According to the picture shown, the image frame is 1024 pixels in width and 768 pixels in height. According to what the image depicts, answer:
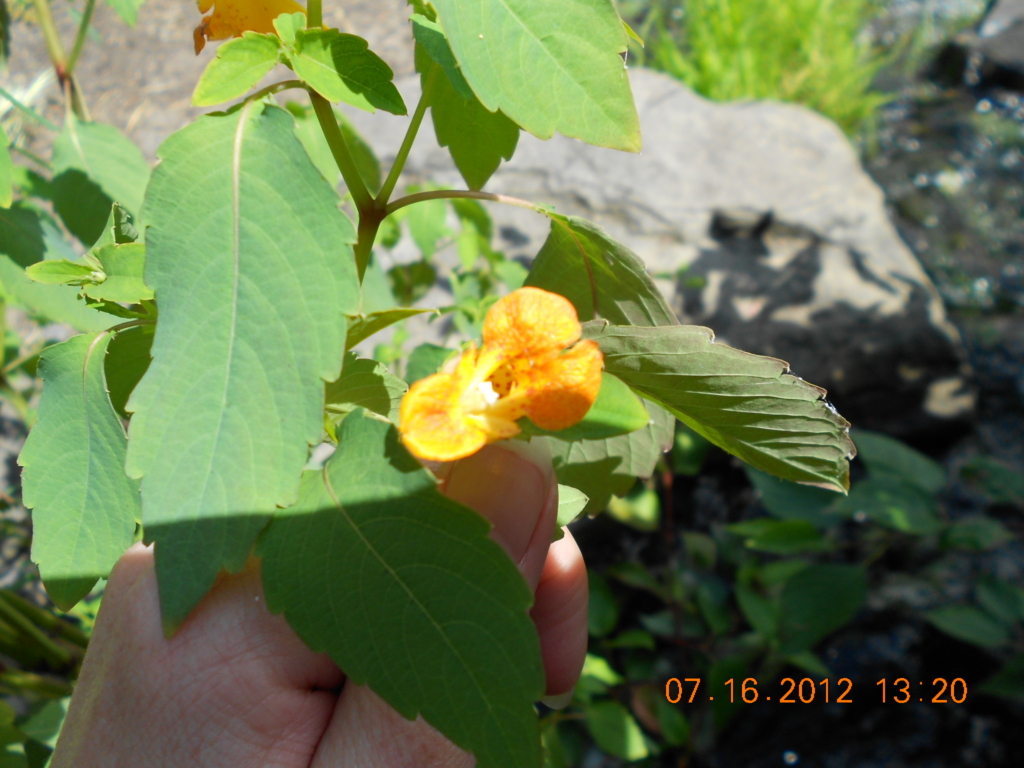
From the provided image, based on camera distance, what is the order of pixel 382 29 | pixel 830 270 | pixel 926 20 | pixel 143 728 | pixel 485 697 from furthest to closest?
pixel 926 20, pixel 382 29, pixel 830 270, pixel 143 728, pixel 485 697

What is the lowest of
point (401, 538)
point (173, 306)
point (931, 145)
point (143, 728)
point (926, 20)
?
point (931, 145)

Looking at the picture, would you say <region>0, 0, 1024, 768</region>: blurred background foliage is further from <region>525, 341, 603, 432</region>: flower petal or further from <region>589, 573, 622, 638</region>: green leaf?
<region>525, 341, 603, 432</region>: flower petal

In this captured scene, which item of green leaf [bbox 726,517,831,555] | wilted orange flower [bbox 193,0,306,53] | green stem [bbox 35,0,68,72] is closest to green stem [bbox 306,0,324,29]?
wilted orange flower [bbox 193,0,306,53]

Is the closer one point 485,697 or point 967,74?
point 485,697

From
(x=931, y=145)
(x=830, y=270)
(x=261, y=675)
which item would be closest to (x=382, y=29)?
(x=830, y=270)

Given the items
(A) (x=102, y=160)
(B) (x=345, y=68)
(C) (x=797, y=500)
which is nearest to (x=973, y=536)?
(C) (x=797, y=500)

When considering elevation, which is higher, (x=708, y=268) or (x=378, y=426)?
(x=378, y=426)

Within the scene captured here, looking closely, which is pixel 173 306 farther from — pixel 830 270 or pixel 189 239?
pixel 830 270
